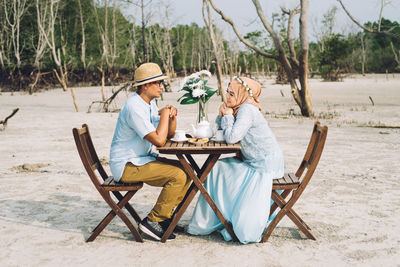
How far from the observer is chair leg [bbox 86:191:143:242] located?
3.58 metres

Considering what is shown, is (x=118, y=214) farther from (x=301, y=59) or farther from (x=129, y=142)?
(x=301, y=59)

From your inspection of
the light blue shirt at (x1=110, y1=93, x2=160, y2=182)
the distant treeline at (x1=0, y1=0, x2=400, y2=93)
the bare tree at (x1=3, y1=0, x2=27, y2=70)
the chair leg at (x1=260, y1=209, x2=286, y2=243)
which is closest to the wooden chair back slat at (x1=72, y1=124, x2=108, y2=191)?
the light blue shirt at (x1=110, y1=93, x2=160, y2=182)

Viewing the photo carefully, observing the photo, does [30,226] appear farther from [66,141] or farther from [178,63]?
[178,63]

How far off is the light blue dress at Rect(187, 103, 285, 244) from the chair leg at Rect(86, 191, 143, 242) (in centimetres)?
49

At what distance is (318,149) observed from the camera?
3.46m

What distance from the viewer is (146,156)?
3641 mm

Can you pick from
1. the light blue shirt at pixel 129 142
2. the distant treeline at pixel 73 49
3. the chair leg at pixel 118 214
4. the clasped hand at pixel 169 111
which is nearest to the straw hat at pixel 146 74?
the light blue shirt at pixel 129 142

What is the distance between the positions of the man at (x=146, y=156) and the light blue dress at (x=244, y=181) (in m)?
0.28

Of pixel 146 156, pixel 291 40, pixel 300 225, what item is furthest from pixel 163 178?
pixel 291 40

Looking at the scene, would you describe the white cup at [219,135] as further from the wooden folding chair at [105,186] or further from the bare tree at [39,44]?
the bare tree at [39,44]

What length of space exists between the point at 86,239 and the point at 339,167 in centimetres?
422

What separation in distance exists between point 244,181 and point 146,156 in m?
0.85

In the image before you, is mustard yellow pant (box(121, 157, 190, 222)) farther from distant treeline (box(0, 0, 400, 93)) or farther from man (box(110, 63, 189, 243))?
distant treeline (box(0, 0, 400, 93))

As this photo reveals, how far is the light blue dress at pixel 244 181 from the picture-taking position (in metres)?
3.50
